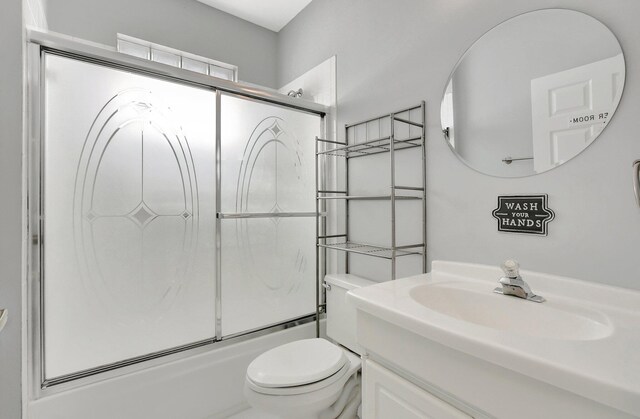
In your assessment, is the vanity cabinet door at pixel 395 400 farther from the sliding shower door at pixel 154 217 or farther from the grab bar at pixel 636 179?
the sliding shower door at pixel 154 217

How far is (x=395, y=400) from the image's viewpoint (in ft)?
2.74

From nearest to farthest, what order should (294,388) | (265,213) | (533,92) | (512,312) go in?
(512,312) → (533,92) → (294,388) → (265,213)

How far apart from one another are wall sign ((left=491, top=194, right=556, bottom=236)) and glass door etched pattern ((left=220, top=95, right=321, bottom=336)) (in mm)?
1194

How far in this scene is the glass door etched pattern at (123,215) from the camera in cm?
126

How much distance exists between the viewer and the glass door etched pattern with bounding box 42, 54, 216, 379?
1.26 meters

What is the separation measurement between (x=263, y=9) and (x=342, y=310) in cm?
228

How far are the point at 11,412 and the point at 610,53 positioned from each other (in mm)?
2374

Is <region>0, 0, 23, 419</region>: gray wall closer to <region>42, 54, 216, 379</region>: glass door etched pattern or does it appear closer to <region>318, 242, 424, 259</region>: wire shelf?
<region>42, 54, 216, 379</region>: glass door etched pattern

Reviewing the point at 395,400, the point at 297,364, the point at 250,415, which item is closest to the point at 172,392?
the point at 250,415

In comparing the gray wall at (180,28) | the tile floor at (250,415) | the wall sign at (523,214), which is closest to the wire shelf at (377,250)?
the wall sign at (523,214)

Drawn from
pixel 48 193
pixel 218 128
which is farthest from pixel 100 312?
pixel 218 128

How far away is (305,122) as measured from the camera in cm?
203

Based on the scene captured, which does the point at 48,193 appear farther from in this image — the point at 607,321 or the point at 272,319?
the point at 607,321

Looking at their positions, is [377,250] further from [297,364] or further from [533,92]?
[533,92]
